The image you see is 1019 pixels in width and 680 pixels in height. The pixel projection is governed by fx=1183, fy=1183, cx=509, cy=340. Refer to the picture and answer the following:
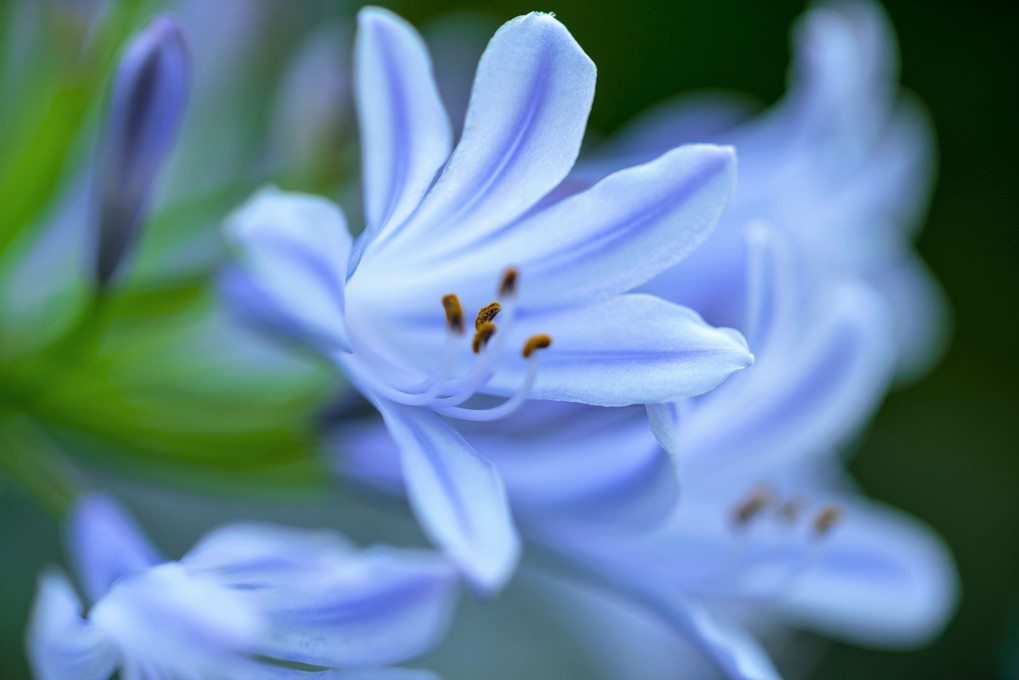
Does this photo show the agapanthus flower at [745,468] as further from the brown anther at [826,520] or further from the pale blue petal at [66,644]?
the pale blue petal at [66,644]

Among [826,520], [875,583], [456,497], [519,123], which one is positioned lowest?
[875,583]

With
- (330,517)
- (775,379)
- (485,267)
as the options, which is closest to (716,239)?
(775,379)

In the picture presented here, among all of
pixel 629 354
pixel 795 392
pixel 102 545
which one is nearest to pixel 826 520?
pixel 795 392

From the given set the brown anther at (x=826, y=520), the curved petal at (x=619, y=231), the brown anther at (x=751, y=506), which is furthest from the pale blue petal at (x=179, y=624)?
the brown anther at (x=826, y=520)

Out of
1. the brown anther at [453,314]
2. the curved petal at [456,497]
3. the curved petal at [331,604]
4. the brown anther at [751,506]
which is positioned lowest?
the brown anther at [751,506]

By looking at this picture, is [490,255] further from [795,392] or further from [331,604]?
[795,392]

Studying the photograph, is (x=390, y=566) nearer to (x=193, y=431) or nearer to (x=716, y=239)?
(x=193, y=431)
